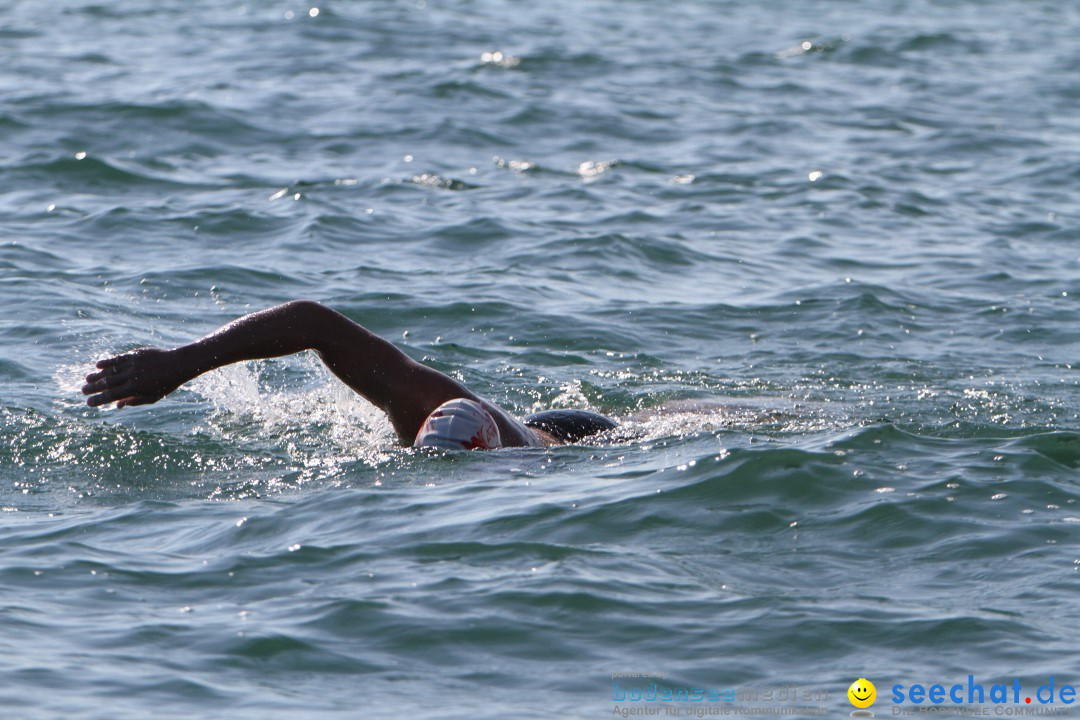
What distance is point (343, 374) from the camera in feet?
23.7

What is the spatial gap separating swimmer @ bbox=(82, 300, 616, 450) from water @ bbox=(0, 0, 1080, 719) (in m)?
0.18

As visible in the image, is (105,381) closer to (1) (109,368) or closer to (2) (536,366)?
(1) (109,368)

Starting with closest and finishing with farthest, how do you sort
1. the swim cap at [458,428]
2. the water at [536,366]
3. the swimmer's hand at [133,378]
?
1. the water at [536,366]
2. the swimmer's hand at [133,378]
3. the swim cap at [458,428]

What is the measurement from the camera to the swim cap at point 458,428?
Result: 709 cm

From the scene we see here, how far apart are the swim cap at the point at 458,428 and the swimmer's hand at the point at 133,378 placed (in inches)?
45.4

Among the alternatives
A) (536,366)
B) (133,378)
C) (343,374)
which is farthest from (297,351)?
(536,366)

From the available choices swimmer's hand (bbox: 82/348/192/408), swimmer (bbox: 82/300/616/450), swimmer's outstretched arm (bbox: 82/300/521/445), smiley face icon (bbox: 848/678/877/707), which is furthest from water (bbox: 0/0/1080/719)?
swimmer's hand (bbox: 82/348/192/408)

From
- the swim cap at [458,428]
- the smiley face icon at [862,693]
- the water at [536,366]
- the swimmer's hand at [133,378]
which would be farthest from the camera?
the swim cap at [458,428]

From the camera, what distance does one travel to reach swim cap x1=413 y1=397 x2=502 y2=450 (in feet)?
23.3

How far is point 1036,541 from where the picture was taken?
6246mm

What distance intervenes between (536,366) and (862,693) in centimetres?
512

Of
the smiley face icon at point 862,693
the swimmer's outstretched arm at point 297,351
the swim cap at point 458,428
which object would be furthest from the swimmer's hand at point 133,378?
the smiley face icon at point 862,693

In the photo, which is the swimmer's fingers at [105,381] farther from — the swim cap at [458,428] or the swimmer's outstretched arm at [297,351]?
the swim cap at [458,428]

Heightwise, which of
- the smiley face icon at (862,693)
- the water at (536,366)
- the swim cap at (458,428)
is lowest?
the water at (536,366)
